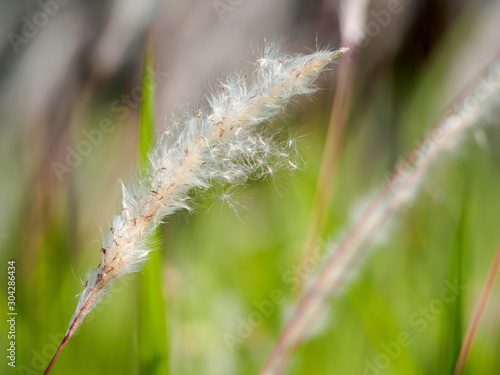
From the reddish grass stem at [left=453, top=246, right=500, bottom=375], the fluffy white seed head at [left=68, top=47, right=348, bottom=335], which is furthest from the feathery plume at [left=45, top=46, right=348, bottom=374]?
the reddish grass stem at [left=453, top=246, right=500, bottom=375]

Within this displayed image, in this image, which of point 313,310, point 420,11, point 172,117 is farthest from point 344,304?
point 420,11

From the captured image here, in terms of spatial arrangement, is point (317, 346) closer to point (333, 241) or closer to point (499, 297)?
point (333, 241)

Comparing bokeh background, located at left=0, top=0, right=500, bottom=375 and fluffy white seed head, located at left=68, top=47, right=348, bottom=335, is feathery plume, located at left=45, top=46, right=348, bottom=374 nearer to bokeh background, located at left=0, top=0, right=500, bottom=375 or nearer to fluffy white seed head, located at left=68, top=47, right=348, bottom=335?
fluffy white seed head, located at left=68, top=47, right=348, bottom=335

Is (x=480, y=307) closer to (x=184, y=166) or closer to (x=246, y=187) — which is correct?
(x=246, y=187)

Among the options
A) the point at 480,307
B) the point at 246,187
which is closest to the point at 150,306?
the point at 246,187

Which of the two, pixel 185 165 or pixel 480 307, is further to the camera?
pixel 480 307

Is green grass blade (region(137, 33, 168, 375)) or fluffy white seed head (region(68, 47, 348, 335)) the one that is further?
green grass blade (region(137, 33, 168, 375))
